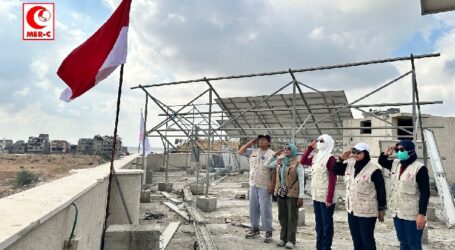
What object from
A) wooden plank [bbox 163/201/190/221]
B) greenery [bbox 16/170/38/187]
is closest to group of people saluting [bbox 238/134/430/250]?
wooden plank [bbox 163/201/190/221]

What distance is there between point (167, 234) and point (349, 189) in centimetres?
328

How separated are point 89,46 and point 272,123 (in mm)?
10922

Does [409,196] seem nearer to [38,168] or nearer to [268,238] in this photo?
[268,238]

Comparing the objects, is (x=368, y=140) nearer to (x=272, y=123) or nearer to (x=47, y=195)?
(x=272, y=123)

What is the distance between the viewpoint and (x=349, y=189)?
4.36 m

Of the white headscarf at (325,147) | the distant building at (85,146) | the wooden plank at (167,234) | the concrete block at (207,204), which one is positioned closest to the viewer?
the white headscarf at (325,147)

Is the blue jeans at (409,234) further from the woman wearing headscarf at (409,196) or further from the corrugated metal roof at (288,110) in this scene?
the corrugated metal roof at (288,110)

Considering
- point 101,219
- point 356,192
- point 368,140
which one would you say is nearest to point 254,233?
point 356,192

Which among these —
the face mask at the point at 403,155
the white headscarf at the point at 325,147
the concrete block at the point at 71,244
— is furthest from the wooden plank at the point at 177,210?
the concrete block at the point at 71,244

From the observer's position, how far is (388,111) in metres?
17.7

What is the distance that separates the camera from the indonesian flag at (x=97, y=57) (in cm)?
370

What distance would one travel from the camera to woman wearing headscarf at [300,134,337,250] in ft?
15.3

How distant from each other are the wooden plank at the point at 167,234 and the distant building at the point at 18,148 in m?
63.7

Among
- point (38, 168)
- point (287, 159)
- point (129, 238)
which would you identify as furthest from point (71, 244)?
point (38, 168)
